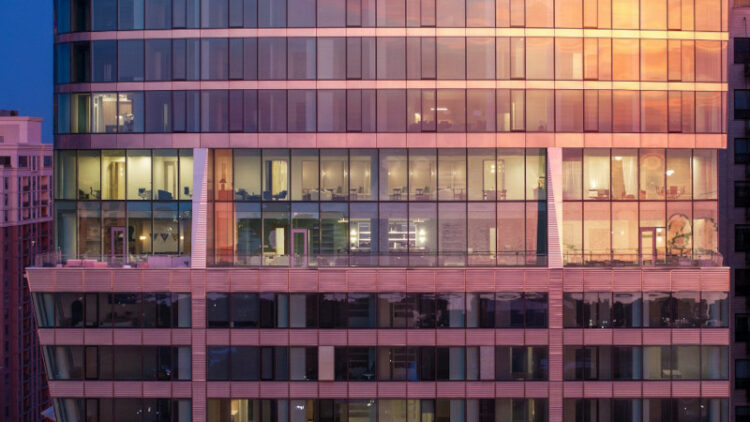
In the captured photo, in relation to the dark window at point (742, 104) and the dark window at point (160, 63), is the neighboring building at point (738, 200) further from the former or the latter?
the dark window at point (160, 63)

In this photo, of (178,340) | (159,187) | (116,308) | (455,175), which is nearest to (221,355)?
(178,340)

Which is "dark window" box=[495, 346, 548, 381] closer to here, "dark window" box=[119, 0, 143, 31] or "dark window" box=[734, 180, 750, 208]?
"dark window" box=[119, 0, 143, 31]

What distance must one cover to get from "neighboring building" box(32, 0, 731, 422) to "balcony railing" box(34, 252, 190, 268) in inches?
5.7

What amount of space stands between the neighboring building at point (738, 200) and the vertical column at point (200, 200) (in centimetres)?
4439

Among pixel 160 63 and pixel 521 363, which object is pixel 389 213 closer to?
pixel 521 363

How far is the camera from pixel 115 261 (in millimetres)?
59500

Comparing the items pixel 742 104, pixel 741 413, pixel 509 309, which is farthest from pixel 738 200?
pixel 509 309

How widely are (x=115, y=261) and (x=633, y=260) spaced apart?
3245cm

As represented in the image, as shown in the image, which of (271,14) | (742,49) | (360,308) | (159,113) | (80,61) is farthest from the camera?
(742,49)

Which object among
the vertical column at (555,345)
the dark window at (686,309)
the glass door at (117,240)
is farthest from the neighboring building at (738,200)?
the glass door at (117,240)

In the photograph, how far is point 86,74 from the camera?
2395 inches

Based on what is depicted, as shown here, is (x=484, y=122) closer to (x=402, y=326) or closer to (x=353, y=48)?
(x=353, y=48)

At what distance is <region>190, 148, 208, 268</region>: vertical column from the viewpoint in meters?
59.8

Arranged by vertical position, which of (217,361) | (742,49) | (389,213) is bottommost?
(217,361)
